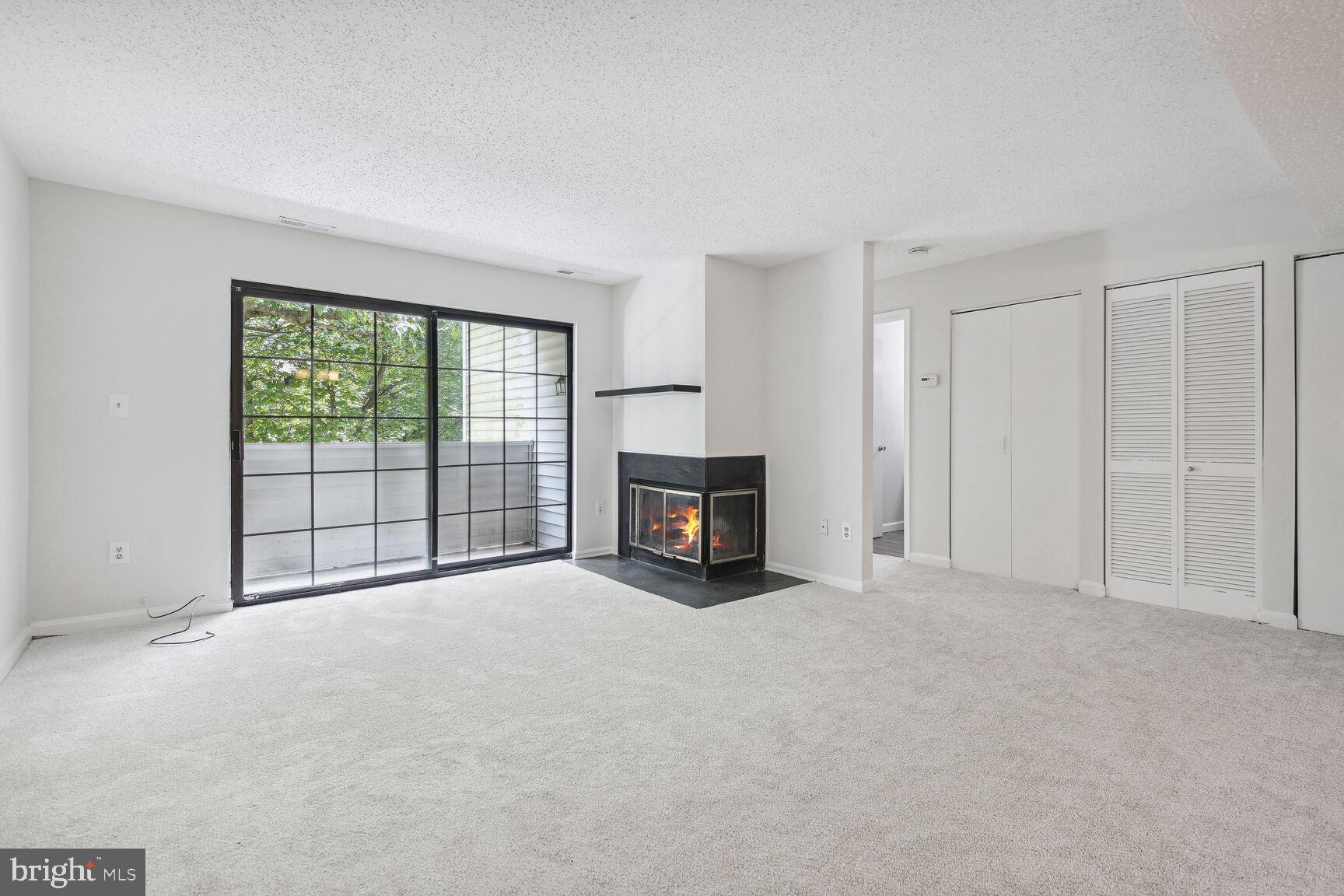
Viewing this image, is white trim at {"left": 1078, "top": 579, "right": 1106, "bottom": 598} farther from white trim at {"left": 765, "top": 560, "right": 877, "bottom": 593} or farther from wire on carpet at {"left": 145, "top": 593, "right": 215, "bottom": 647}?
wire on carpet at {"left": 145, "top": 593, "right": 215, "bottom": 647}

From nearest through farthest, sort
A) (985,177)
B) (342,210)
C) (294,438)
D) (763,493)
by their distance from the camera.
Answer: (985,177), (342,210), (294,438), (763,493)

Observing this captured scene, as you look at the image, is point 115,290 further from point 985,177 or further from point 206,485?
point 985,177

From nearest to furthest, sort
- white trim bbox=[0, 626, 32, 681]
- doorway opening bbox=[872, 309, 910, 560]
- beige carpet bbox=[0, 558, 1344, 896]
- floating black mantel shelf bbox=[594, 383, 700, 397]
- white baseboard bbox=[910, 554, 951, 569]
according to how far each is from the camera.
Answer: beige carpet bbox=[0, 558, 1344, 896]
white trim bbox=[0, 626, 32, 681]
floating black mantel shelf bbox=[594, 383, 700, 397]
white baseboard bbox=[910, 554, 951, 569]
doorway opening bbox=[872, 309, 910, 560]

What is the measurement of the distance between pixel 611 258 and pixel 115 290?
120 inches

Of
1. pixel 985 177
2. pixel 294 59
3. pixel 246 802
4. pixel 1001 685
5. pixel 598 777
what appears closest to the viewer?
pixel 246 802

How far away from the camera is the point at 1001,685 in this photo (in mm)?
2752

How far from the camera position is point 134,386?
3.60 meters

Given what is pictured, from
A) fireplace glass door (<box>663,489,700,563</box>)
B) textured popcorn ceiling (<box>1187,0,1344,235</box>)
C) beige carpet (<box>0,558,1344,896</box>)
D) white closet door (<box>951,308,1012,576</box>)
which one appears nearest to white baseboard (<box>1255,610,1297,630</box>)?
beige carpet (<box>0,558,1344,896</box>)

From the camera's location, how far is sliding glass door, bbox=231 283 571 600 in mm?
4254

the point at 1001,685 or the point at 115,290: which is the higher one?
the point at 115,290

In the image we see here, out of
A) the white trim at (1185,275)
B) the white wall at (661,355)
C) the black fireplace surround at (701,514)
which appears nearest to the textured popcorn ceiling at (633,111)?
the white trim at (1185,275)

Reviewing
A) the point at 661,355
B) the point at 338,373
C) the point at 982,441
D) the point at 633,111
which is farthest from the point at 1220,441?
the point at 338,373

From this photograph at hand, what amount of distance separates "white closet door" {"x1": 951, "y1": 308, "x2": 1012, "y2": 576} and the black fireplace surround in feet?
5.25

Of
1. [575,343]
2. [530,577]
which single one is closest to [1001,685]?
[530,577]
